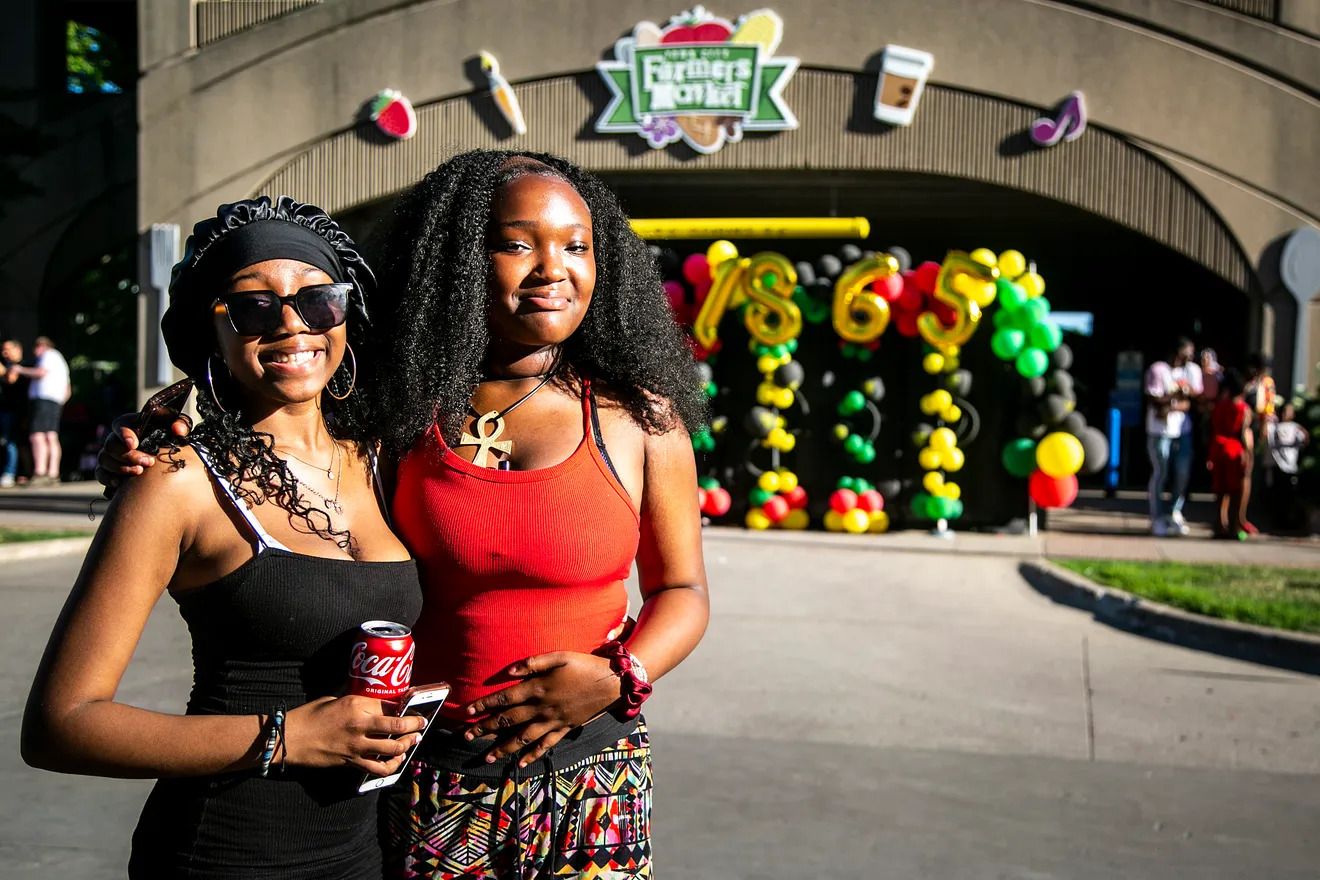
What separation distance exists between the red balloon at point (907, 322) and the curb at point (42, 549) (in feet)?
25.3

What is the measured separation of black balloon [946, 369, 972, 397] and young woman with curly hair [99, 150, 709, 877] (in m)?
10.7

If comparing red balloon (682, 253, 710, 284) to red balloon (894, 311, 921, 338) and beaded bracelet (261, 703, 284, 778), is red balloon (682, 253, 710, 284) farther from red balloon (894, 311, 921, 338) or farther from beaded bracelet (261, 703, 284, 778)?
beaded bracelet (261, 703, 284, 778)

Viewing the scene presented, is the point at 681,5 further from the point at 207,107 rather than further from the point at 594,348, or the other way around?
the point at 594,348

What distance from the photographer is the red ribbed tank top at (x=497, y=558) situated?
2.15 meters

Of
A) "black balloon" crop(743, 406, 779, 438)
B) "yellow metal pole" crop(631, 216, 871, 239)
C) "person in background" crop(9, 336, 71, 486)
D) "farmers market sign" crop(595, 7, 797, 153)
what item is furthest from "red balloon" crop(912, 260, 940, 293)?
"person in background" crop(9, 336, 71, 486)

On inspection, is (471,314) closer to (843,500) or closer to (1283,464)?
(843,500)

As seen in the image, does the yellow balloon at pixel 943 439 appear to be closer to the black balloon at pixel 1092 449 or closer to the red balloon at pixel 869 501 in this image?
the red balloon at pixel 869 501

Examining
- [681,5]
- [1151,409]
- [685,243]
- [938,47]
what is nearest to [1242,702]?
[1151,409]

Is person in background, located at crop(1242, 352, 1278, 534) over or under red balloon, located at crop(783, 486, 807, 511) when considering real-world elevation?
over

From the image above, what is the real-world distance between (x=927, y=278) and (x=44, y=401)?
1209 cm

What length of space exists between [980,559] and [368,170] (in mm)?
9833

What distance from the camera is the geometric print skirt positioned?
2191mm

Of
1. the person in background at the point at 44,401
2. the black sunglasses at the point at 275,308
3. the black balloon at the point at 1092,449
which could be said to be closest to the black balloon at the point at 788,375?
the black balloon at the point at 1092,449

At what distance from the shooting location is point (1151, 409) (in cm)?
1332
